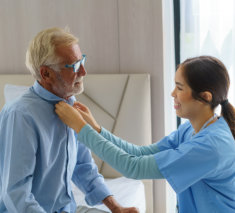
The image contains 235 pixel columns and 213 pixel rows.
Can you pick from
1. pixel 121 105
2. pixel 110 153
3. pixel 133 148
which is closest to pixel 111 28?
pixel 121 105

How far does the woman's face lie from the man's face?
42 cm

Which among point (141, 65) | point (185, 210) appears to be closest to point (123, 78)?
point (141, 65)

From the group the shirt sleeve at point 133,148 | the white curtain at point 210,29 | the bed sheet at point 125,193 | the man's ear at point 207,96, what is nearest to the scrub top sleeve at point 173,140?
the shirt sleeve at point 133,148

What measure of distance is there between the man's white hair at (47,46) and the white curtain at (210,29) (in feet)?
4.53

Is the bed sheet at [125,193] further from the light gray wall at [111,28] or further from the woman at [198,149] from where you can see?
the woman at [198,149]

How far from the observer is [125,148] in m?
1.78

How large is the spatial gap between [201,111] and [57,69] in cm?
63

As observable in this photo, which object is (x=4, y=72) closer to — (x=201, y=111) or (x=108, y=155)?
(x=108, y=155)

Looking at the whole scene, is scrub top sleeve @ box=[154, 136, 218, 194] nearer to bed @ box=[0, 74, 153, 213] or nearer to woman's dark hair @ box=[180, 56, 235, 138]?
woman's dark hair @ box=[180, 56, 235, 138]

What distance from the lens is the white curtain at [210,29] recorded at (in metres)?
2.50

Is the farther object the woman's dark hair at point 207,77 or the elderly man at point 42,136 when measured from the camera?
the woman's dark hair at point 207,77

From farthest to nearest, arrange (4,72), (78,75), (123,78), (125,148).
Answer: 1. (4,72)
2. (123,78)
3. (125,148)
4. (78,75)

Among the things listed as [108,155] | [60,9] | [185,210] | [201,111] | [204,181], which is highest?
[60,9]

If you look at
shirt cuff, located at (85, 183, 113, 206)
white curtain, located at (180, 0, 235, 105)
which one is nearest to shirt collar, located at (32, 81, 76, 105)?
shirt cuff, located at (85, 183, 113, 206)
